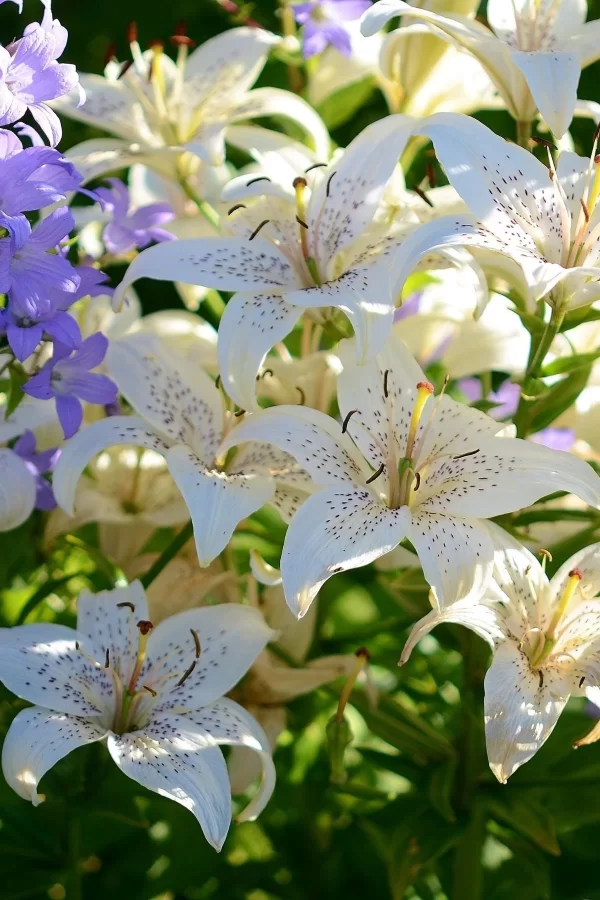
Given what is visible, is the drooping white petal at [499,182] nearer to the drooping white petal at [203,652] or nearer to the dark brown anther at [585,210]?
the dark brown anther at [585,210]

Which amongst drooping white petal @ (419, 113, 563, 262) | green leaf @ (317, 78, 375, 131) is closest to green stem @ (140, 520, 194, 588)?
drooping white petal @ (419, 113, 563, 262)

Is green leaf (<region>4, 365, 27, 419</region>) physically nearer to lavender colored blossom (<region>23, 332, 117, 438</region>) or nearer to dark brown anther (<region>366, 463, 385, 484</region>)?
lavender colored blossom (<region>23, 332, 117, 438</region>)

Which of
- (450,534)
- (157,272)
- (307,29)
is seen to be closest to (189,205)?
(307,29)

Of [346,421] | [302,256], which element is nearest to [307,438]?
[346,421]

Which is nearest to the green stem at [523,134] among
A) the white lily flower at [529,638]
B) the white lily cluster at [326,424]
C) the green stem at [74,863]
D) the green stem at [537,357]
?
the white lily cluster at [326,424]

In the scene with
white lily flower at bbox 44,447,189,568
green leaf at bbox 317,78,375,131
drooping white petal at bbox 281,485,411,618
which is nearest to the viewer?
drooping white petal at bbox 281,485,411,618
